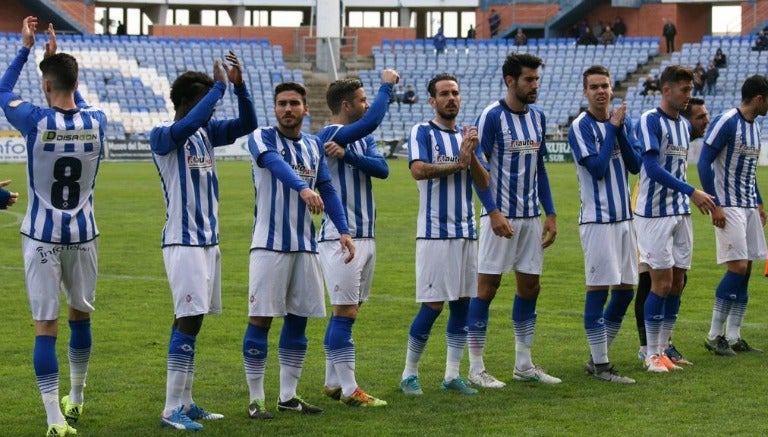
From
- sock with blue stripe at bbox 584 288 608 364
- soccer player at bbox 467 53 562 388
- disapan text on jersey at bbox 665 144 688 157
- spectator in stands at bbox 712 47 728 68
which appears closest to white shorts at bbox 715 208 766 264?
disapan text on jersey at bbox 665 144 688 157

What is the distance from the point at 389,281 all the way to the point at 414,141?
270 inches

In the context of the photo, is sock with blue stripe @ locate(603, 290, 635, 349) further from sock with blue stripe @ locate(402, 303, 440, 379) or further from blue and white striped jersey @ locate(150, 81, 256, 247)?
blue and white striped jersey @ locate(150, 81, 256, 247)

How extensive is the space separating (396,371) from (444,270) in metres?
1.34

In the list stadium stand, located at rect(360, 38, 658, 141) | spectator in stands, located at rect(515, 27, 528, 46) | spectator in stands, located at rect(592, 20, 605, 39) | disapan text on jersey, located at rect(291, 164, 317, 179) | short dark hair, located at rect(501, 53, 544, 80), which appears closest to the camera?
disapan text on jersey, located at rect(291, 164, 317, 179)

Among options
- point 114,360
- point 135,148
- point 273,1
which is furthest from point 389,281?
point 273,1

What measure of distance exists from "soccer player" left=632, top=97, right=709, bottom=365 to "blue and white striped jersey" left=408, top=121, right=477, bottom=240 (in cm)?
219

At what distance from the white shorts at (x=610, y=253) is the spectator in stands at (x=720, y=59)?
40.5 m

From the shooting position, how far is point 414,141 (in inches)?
361

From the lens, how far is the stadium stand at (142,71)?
51.9m

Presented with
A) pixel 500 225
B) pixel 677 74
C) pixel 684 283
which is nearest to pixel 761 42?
pixel 684 283

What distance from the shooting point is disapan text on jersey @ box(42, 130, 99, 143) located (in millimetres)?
7910

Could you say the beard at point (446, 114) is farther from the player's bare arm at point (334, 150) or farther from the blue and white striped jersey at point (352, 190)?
the player's bare arm at point (334, 150)

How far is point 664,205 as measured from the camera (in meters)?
10.4

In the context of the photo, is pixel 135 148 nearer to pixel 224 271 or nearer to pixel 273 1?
pixel 273 1
